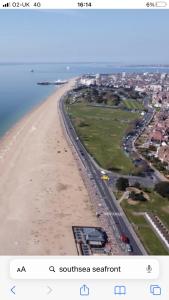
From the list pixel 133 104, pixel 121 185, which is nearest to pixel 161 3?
pixel 121 185
